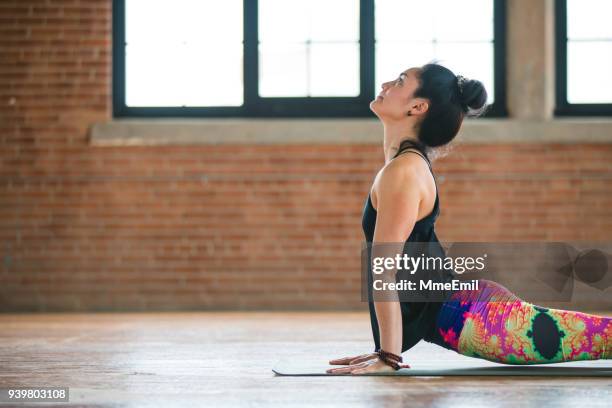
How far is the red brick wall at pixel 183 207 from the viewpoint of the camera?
5820 mm

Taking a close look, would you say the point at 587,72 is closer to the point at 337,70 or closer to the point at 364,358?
the point at 337,70

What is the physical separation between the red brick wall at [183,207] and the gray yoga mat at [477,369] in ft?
9.50

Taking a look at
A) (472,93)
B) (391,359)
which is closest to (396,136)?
(472,93)

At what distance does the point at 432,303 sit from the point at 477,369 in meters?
0.27

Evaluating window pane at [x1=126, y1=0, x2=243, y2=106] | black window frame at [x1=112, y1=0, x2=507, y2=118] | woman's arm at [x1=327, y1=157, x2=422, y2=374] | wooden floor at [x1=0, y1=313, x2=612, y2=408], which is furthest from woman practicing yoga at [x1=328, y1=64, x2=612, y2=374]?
window pane at [x1=126, y1=0, x2=243, y2=106]

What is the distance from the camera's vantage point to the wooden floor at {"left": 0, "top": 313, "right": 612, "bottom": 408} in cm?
220

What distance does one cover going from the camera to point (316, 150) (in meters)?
5.85

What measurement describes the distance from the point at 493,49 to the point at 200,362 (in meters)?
3.74

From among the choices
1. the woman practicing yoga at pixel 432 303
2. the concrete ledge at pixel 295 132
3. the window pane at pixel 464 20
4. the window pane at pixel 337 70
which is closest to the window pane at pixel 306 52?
the window pane at pixel 337 70

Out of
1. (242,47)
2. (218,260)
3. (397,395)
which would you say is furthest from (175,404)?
(242,47)

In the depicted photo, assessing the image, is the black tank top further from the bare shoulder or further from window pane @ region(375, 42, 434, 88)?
window pane @ region(375, 42, 434, 88)

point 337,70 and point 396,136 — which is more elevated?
point 337,70

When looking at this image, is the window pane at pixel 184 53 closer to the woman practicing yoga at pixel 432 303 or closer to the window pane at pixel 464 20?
the window pane at pixel 464 20

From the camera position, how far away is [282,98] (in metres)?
5.98
